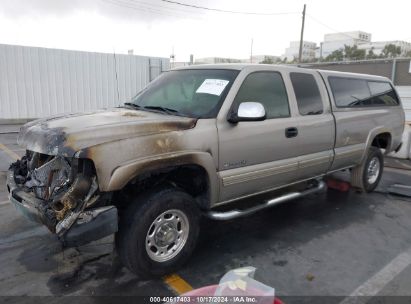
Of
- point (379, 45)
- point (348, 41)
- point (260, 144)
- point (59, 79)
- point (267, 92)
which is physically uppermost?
point (348, 41)

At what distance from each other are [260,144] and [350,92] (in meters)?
2.28

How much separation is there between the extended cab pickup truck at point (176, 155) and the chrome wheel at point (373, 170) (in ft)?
4.13

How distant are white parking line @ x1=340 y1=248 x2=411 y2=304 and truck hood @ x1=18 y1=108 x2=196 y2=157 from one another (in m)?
2.04

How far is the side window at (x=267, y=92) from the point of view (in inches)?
153

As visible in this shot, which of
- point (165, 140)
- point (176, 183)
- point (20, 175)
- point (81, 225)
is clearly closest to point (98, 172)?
point (81, 225)

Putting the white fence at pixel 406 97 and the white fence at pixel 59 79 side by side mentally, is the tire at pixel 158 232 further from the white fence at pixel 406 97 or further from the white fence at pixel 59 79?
the white fence at pixel 59 79

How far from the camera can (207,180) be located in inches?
139

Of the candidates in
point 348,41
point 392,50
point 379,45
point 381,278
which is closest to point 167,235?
point 381,278

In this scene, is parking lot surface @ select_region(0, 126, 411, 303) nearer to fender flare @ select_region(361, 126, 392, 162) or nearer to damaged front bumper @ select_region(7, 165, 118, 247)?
damaged front bumper @ select_region(7, 165, 118, 247)

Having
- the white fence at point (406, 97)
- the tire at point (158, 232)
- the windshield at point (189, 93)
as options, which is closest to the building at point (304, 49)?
the white fence at point (406, 97)

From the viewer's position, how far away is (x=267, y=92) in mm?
4129

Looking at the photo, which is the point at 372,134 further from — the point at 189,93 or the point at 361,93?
the point at 189,93

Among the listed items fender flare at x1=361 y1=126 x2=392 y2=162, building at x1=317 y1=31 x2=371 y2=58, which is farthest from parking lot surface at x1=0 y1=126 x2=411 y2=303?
building at x1=317 y1=31 x2=371 y2=58

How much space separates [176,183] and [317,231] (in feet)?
6.60
